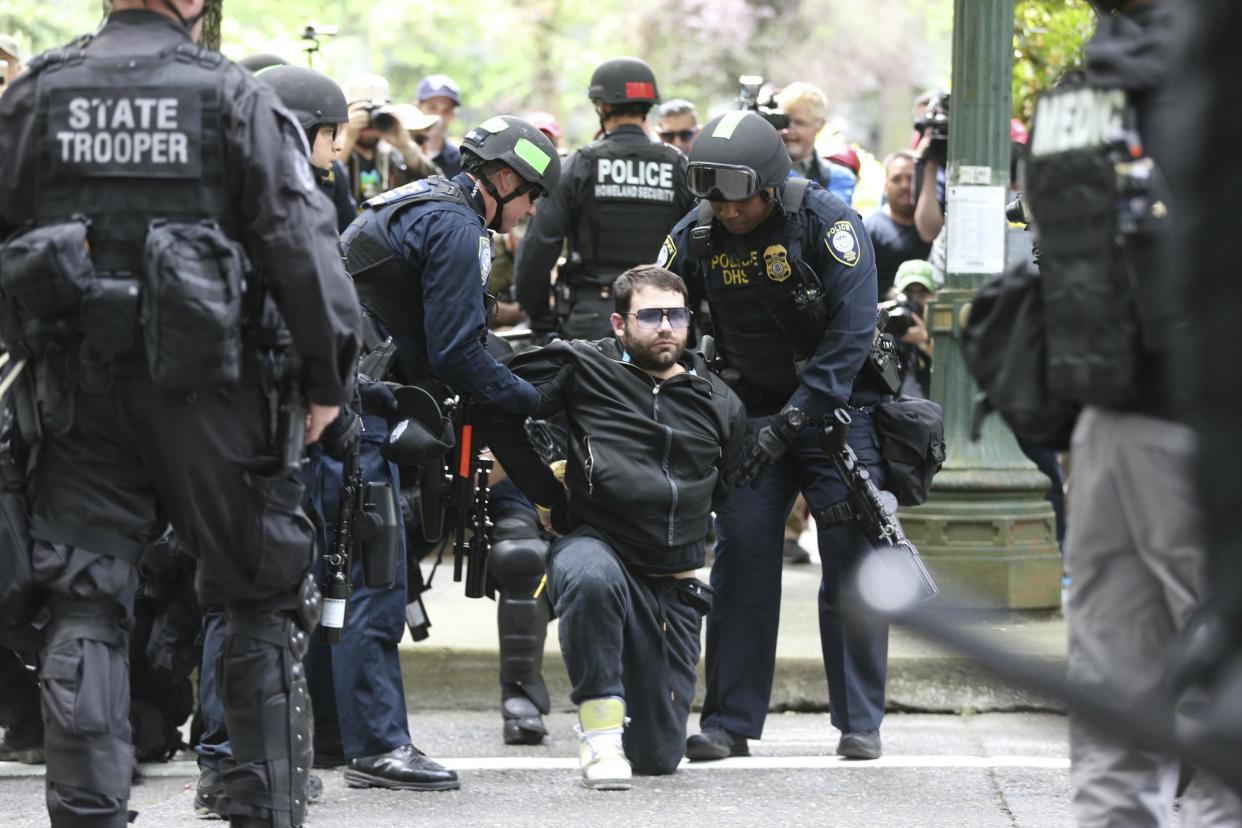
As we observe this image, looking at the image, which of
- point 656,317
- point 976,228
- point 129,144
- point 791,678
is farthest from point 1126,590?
point 976,228

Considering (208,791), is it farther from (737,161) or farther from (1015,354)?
(1015,354)

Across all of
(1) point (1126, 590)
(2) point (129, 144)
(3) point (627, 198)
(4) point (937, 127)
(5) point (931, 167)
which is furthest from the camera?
(5) point (931, 167)

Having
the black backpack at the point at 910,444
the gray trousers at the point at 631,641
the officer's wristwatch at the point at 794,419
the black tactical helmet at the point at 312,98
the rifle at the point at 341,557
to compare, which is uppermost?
the black tactical helmet at the point at 312,98

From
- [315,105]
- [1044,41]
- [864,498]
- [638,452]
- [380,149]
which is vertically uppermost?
[1044,41]

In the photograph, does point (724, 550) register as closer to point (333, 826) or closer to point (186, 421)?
point (333, 826)

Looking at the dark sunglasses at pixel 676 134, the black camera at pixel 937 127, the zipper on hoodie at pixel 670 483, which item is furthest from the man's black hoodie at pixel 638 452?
the dark sunglasses at pixel 676 134

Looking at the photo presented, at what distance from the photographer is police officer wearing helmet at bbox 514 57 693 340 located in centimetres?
789

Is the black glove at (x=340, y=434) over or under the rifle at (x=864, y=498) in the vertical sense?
over

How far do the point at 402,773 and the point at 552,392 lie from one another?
120 cm

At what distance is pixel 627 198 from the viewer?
25.9 feet

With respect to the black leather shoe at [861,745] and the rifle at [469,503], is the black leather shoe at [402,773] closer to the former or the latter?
the rifle at [469,503]

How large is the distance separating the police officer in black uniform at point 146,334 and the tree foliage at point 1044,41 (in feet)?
27.2

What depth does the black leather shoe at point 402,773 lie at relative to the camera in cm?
543

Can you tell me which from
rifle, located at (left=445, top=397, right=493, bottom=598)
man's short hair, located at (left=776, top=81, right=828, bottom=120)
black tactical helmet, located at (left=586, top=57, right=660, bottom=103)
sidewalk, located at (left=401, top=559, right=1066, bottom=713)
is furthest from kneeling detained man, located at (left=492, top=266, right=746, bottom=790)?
man's short hair, located at (left=776, top=81, right=828, bottom=120)
